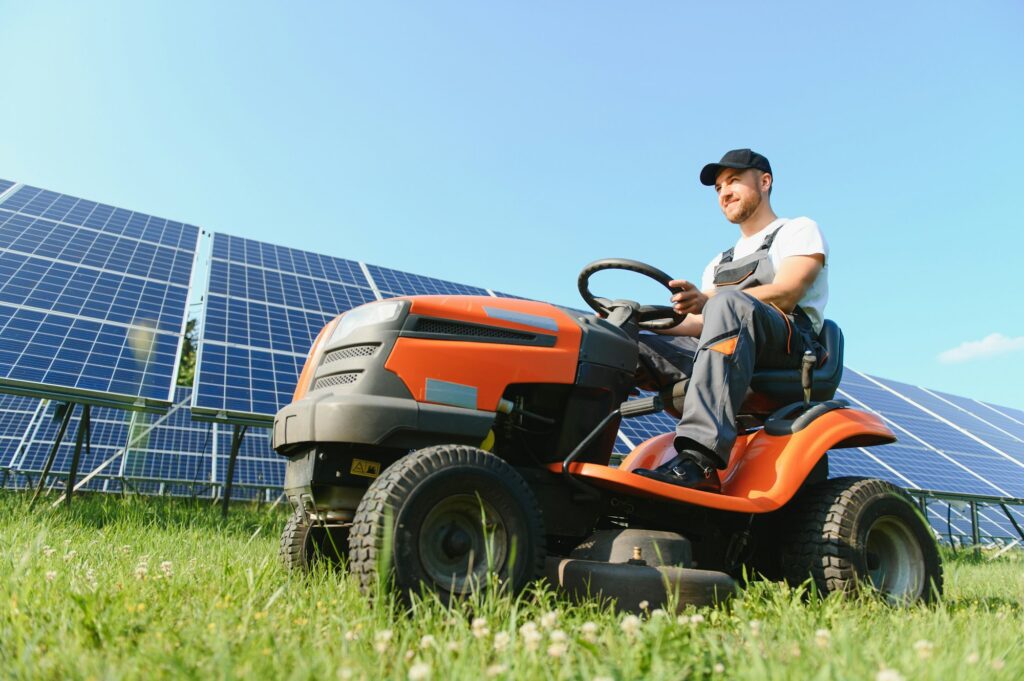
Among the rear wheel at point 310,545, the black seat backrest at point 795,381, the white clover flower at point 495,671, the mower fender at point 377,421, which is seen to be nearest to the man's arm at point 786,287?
the black seat backrest at point 795,381

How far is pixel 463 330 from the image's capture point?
7.57 ft

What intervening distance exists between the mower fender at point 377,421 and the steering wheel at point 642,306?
83 cm

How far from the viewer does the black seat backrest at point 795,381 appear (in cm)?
283

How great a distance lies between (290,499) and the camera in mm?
2426

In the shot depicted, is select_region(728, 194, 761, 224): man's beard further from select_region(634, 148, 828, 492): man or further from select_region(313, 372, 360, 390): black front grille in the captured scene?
select_region(313, 372, 360, 390): black front grille

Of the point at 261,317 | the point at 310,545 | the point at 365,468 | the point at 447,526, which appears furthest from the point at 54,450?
the point at 447,526

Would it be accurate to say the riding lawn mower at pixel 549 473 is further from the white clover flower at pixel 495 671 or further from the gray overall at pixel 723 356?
the white clover flower at pixel 495 671

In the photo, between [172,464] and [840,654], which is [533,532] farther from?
[172,464]

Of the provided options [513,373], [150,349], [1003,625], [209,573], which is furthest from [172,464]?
[1003,625]

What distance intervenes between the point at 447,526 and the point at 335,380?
0.61 metres

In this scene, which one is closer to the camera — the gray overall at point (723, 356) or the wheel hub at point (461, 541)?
the wheel hub at point (461, 541)

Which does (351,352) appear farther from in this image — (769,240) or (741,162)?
(741,162)

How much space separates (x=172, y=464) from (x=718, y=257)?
8.76 m

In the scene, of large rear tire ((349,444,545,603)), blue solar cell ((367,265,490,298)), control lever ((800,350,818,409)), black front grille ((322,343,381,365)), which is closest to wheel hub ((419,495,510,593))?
large rear tire ((349,444,545,603))
